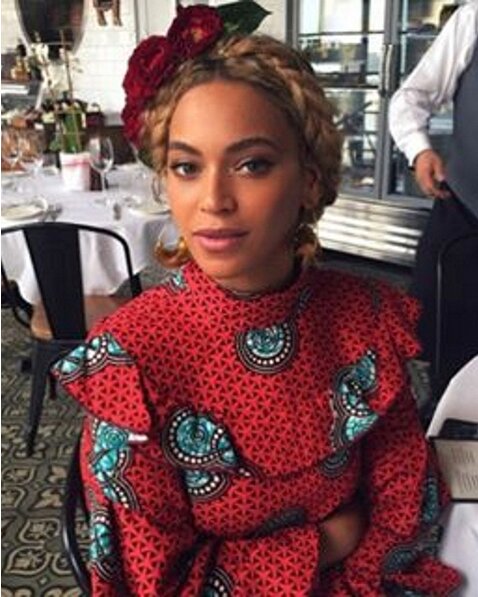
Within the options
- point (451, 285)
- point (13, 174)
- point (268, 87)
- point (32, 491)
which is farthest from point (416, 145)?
point (13, 174)

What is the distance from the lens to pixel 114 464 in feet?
2.50

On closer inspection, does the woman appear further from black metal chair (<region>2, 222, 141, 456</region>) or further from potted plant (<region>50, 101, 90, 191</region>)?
potted plant (<region>50, 101, 90, 191</region>)

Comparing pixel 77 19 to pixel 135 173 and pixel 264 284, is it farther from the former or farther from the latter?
pixel 264 284

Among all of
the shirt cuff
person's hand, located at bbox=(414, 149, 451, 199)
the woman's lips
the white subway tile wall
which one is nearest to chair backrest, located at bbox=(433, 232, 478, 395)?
person's hand, located at bbox=(414, 149, 451, 199)

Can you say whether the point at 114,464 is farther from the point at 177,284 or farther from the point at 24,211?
the point at 24,211

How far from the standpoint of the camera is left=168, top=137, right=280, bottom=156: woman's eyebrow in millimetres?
735

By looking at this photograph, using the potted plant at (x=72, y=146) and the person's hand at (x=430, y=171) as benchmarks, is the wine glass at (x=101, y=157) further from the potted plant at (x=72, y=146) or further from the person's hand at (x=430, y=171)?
the person's hand at (x=430, y=171)

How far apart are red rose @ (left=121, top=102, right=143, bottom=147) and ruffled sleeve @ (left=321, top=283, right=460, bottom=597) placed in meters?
0.37

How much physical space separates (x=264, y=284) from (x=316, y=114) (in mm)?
207

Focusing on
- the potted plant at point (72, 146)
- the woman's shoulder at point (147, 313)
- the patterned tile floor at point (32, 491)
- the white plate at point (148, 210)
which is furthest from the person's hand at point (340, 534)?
the potted plant at point (72, 146)

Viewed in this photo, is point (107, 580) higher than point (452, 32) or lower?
lower

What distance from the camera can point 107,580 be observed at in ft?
2.58

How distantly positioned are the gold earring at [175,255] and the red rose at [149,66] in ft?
0.59

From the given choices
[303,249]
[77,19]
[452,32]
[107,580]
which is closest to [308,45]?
[77,19]
